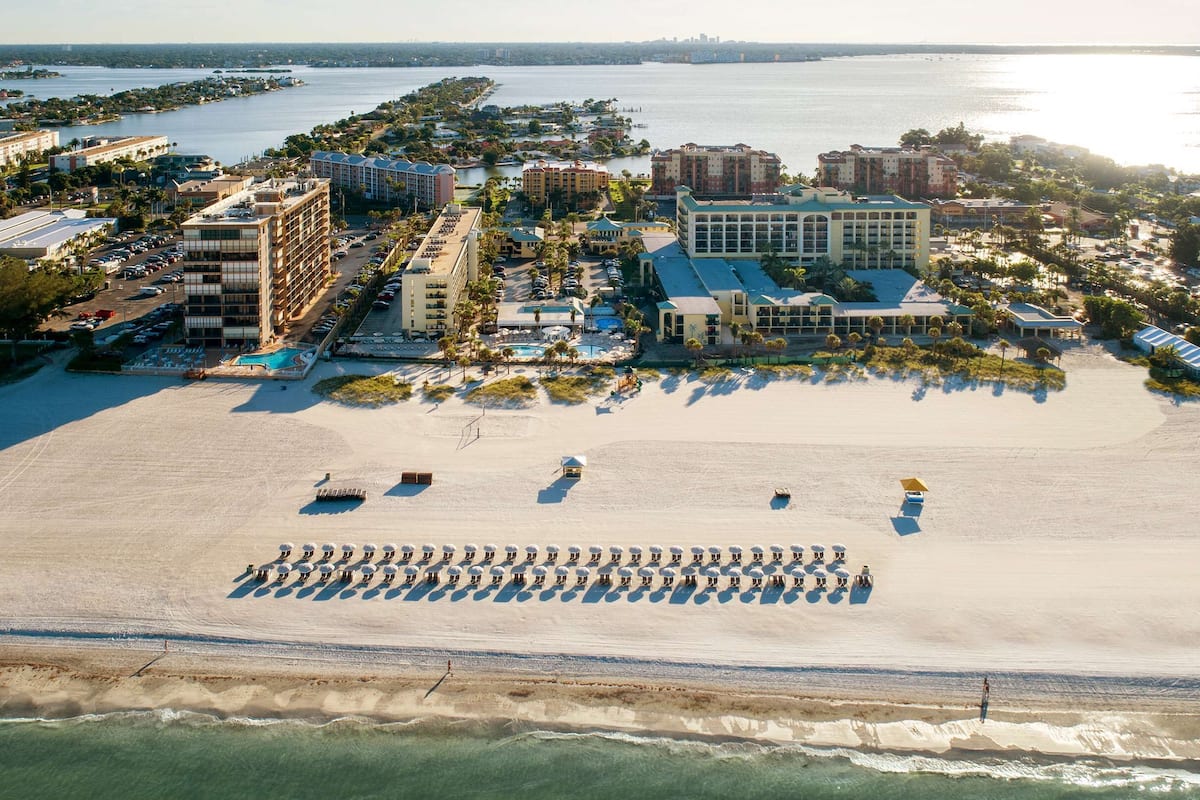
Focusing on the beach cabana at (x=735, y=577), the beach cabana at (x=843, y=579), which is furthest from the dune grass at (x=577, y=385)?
the beach cabana at (x=843, y=579)

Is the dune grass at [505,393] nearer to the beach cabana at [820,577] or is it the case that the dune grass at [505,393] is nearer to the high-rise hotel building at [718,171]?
the beach cabana at [820,577]

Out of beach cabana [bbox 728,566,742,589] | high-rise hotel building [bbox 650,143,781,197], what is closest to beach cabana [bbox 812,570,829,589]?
beach cabana [bbox 728,566,742,589]

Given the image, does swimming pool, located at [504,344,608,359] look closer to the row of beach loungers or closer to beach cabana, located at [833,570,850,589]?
the row of beach loungers

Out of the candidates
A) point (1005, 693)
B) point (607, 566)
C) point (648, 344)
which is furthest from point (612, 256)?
point (1005, 693)

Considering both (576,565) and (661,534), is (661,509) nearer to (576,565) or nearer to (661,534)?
(661,534)

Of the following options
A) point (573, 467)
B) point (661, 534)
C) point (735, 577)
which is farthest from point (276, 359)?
point (735, 577)

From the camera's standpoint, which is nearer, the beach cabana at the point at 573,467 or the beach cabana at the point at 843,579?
the beach cabana at the point at 843,579
